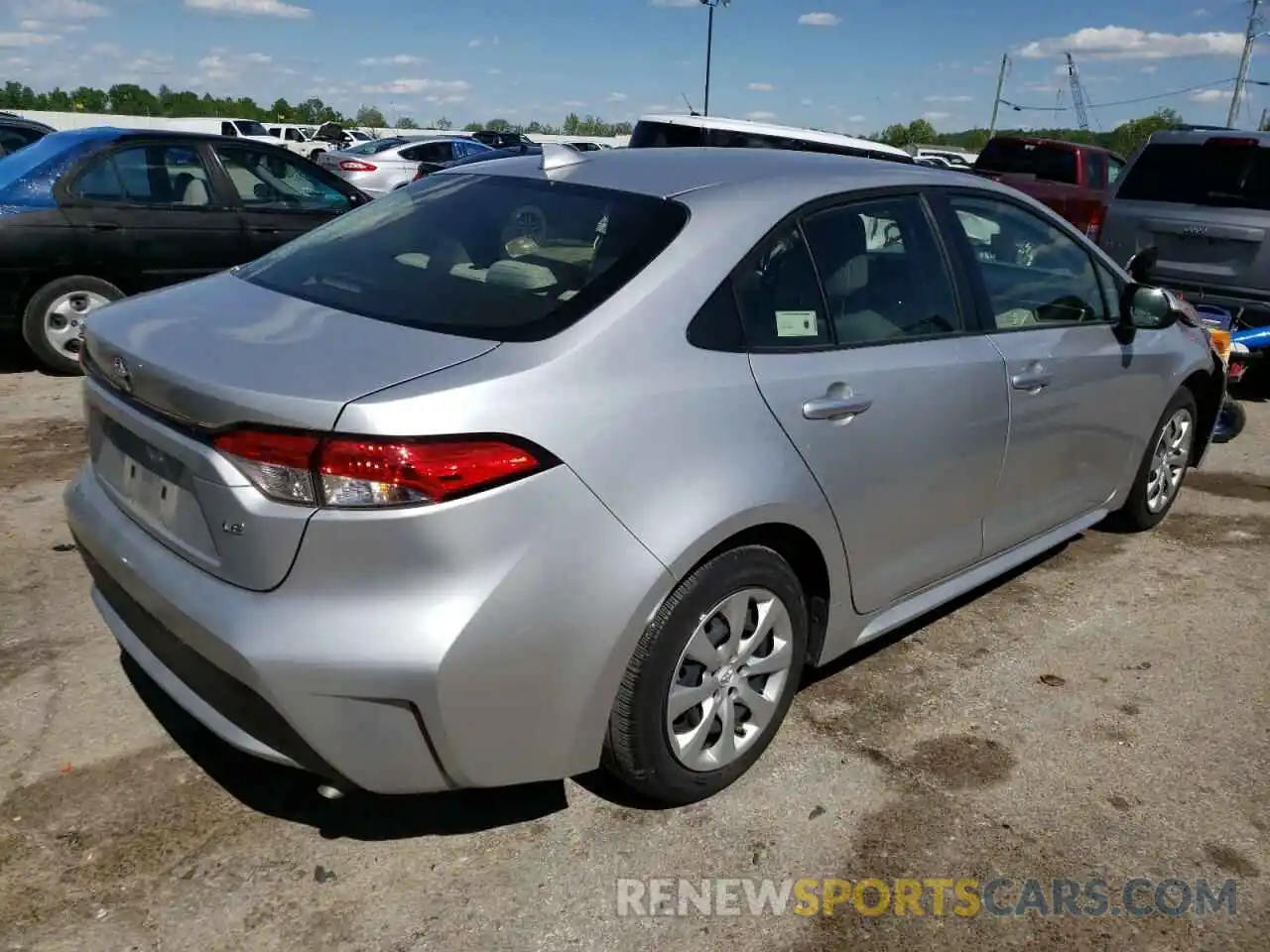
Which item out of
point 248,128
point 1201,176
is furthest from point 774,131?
point 248,128

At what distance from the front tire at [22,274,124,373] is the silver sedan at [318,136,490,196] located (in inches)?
432

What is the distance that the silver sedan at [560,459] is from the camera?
213cm

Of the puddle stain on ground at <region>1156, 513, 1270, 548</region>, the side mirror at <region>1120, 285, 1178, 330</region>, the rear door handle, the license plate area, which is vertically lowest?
the puddle stain on ground at <region>1156, 513, 1270, 548</region>

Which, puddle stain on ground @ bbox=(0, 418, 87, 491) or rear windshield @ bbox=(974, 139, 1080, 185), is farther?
rear windshield @ bbox=(974, 139, 1080, 185)

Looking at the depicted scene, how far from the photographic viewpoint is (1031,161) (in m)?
12.9

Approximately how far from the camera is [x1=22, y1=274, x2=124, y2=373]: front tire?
6.79m

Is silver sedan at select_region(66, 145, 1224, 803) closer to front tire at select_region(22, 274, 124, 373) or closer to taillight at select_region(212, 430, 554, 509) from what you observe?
taillight at select_region(212, 430, 554, 509)

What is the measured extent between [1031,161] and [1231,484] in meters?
8.07

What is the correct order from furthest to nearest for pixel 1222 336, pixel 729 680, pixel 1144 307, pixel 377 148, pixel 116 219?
pixel 377 148, pixel 116 219, pixel 1222 336, pixel 1144 307, pixel 729 680

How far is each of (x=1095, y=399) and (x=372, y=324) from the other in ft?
9.17

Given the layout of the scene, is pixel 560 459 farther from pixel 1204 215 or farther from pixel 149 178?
pixel 1204 215

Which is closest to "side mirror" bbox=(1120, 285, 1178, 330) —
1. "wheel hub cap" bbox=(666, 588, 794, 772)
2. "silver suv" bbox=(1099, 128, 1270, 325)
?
"wheel hub cap" bbox=(666, 588, 794, 772)

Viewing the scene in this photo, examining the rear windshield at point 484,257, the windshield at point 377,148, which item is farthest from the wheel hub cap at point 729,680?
the windshield at point 377,148

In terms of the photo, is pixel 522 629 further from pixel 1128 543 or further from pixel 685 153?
pixel 1128 543
